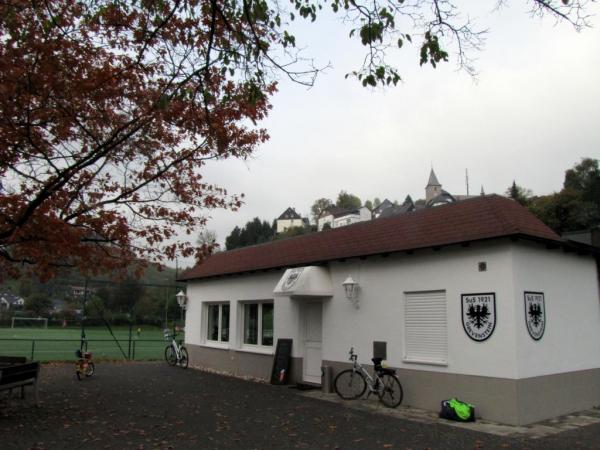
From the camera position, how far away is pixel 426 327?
33.3ft

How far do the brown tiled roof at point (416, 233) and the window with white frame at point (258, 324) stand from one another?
48.6 inches

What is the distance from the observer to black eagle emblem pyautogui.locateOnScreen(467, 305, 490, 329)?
359 inches

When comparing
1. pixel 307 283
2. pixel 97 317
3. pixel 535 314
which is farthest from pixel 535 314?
pixel 97 317

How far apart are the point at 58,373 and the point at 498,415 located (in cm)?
1293

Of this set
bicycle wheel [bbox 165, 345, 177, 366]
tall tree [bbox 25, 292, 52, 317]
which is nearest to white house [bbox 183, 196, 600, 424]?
bicycle wheel [bbox 165, 345, 177, 366]

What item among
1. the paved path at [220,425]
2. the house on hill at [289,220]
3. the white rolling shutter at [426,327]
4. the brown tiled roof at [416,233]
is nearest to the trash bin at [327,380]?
the paved path at [220,425]

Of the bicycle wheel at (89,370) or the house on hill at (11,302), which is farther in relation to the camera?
the house on hill at (11,302)

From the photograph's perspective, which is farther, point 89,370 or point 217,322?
point 217,322

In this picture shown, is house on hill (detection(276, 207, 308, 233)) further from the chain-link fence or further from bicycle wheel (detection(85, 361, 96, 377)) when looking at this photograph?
bicycle wheel (detection(85, 361, 96, 377))

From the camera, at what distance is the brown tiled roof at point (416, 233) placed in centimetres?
933

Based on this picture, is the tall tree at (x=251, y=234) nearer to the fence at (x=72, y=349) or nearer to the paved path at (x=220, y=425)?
the fence at (x=72, y=349)

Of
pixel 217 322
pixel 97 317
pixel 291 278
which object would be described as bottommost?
pixel 97 317

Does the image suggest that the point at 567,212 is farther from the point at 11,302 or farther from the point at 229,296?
the point at 11,302

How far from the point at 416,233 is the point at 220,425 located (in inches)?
211
